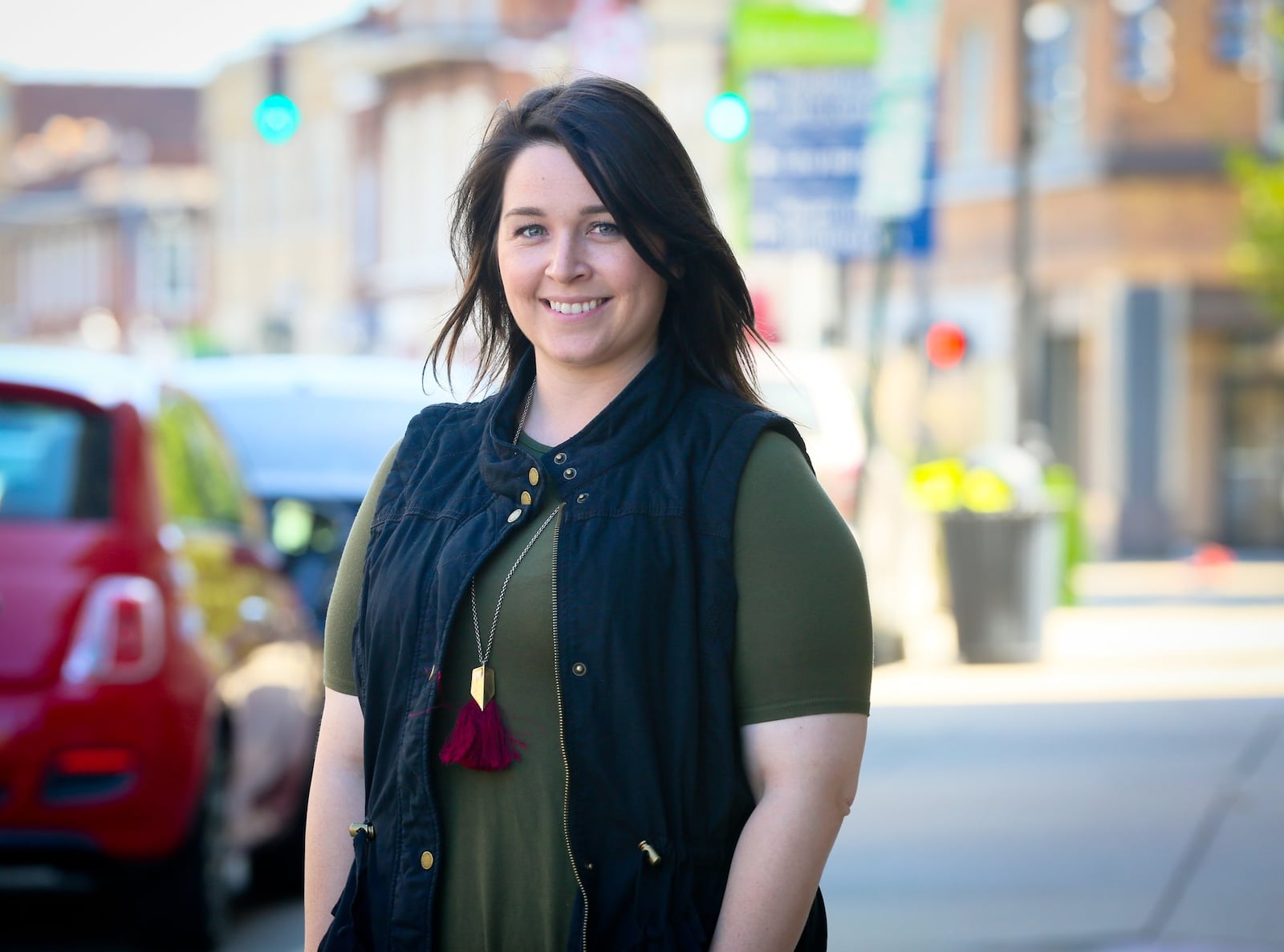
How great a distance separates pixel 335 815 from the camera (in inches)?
114

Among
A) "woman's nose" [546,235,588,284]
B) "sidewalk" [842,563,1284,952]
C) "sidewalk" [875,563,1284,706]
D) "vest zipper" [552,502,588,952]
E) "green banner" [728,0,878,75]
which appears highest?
"green banner" [728,0,878,75]

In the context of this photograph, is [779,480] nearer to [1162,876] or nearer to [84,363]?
[84,363]

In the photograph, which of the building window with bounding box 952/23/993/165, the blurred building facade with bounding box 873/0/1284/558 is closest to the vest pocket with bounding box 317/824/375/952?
the blurred building facade with bounding box 873/0/1284/558

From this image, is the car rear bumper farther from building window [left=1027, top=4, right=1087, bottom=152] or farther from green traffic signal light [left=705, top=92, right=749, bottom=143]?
building window [left=1027, top=4, right=1087, bottom=152]

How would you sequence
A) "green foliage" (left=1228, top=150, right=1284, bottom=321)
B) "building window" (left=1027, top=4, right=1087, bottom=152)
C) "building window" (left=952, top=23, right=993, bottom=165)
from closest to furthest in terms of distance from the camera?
1. "green foliage" (left=1228, top=150, right=1284, bottom=321)
2. "building window" (left=1027, top=4, right=1087, bottom=152)
3. "building window" (left=952, top=23, right=993, bottom=165)

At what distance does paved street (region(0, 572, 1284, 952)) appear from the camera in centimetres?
682

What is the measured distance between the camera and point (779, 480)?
2674mm

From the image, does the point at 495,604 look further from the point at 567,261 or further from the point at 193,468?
the point at 193,468

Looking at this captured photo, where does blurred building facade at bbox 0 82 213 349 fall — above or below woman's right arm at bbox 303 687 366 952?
above

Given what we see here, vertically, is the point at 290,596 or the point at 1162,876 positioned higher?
the point at 290,596

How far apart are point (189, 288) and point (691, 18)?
2897cm

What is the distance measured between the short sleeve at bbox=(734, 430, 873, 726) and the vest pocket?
0.51 meters

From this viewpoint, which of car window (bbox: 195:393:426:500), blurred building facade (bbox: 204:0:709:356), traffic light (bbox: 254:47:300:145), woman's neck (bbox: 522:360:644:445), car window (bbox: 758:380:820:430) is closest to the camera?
woman's neck (bbox: 522:360:644:445)

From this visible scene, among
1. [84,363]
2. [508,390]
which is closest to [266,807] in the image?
[84,363]
